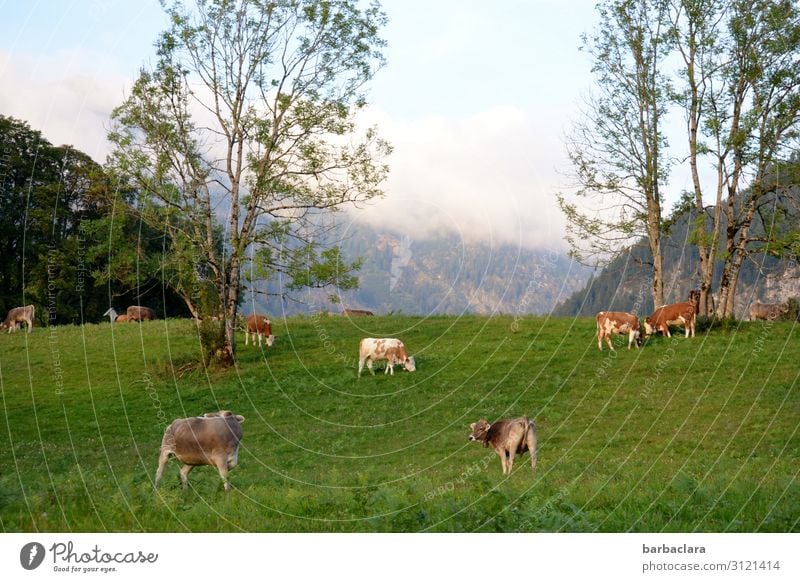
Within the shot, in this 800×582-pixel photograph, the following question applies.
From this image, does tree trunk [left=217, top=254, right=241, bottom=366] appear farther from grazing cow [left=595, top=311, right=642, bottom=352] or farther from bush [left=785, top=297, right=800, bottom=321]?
bush [left=785, top=297, right=800, bottom=321]

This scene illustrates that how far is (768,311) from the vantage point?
146 feet

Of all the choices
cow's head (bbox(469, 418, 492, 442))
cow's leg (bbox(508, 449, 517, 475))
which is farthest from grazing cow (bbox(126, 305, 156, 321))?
cow's leg (bbox(508, 449, 517, 475))

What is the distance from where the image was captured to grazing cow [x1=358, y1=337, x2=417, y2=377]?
31641mm

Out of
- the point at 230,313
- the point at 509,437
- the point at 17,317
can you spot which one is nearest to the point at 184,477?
the point at 509,437

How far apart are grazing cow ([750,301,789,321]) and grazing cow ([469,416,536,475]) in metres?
27.0

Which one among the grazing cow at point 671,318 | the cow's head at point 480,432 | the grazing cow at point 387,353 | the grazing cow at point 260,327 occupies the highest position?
the grazing cow at point 671,318

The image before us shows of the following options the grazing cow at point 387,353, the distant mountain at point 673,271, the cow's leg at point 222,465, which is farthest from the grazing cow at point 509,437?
the grazing cow at point 387,353

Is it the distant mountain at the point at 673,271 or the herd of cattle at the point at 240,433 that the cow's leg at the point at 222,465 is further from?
the distant mountain at the point at 673,271

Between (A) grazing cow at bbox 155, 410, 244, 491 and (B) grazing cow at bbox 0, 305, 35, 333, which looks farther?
(B) grazing cow at bbox 0, 305, 35, 333

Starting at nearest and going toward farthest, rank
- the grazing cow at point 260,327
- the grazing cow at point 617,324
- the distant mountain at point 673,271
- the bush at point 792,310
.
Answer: the grazing cow at point 617,324
the distant mountain at point 673,271
the grazing cow at point 260,327
the bush at point 792,310

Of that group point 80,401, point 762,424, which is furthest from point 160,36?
point 762,424

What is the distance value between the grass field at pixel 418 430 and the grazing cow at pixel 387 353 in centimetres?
69

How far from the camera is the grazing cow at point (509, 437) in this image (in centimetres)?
1661

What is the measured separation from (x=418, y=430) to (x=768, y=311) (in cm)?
2772
